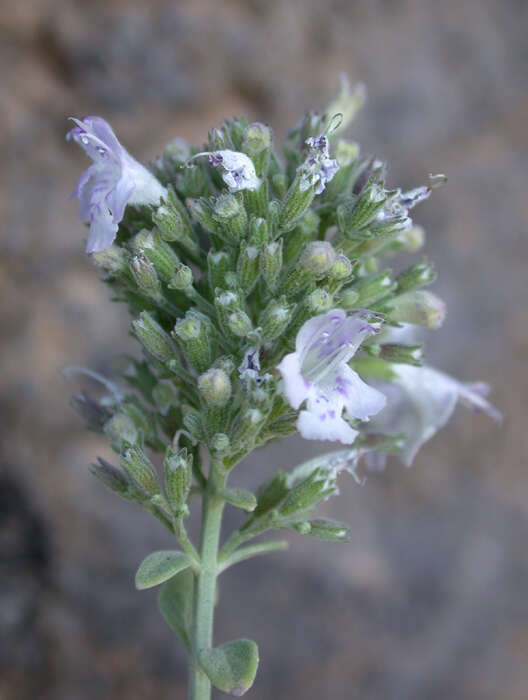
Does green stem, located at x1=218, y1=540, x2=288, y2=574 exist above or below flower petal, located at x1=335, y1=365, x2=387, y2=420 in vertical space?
below

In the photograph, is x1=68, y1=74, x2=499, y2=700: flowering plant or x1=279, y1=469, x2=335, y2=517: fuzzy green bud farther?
x1=279, y1=469, x2=335, y2=517: fuzzy green bud

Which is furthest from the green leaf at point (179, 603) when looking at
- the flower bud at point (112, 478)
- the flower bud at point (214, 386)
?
the flower bud at point (214, 386)

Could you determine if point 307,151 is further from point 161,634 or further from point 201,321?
point 161,634

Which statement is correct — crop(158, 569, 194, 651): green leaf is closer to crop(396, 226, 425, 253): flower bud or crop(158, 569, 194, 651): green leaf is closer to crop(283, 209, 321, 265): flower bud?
crop(283, 209, 321, 265): flower bud

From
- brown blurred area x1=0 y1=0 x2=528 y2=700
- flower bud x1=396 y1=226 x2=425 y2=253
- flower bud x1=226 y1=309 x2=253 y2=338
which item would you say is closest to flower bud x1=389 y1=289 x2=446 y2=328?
flower bud x1=396 y1=226 x2=425 y2=253

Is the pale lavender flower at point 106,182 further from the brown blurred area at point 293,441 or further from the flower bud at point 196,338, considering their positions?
the brown blurred area at point 293,441

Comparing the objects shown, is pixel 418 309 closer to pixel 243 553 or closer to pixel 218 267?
pixel 218 267
